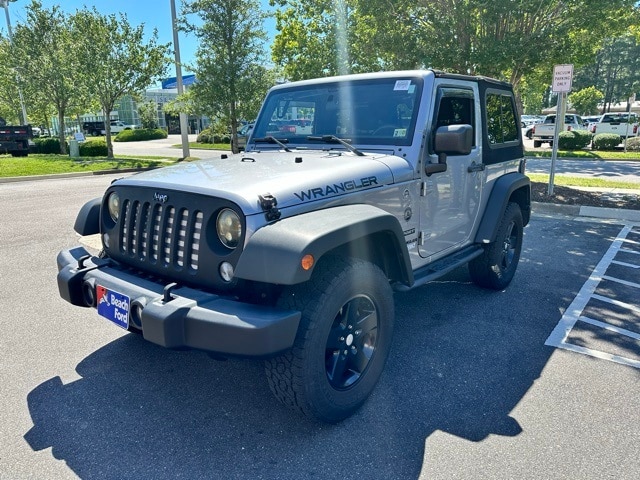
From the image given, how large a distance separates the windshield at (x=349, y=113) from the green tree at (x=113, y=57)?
17.3m

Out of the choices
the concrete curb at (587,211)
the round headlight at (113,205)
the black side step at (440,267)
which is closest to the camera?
the round headlight at (113,205)

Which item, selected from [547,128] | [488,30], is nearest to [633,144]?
[547,128]

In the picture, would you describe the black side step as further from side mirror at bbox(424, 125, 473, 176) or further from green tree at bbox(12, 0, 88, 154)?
green tree at bbox(12, 0, 88, 154)

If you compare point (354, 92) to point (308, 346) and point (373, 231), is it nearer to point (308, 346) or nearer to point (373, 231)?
point (373, 231)

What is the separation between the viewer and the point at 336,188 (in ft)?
9.30

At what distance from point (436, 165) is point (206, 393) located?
225 cm

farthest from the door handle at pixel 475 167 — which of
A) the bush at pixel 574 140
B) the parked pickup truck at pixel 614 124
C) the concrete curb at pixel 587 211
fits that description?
the parked pickup truck at pixel 614 124

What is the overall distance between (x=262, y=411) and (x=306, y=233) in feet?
4.04

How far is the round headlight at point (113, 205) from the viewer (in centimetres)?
319

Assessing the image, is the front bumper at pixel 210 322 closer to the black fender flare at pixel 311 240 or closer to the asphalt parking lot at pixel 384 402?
the black fender flare at pixel 311 240

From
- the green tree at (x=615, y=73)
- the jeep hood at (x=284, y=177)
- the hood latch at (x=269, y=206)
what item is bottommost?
the hood latch at (x=269, y=206)

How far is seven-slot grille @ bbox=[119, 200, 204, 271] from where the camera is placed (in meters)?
2.58

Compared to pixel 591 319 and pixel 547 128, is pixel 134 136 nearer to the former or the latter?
pixel 547 128

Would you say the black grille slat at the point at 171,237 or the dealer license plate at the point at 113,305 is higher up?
the black grille slat at the point at 171,237
